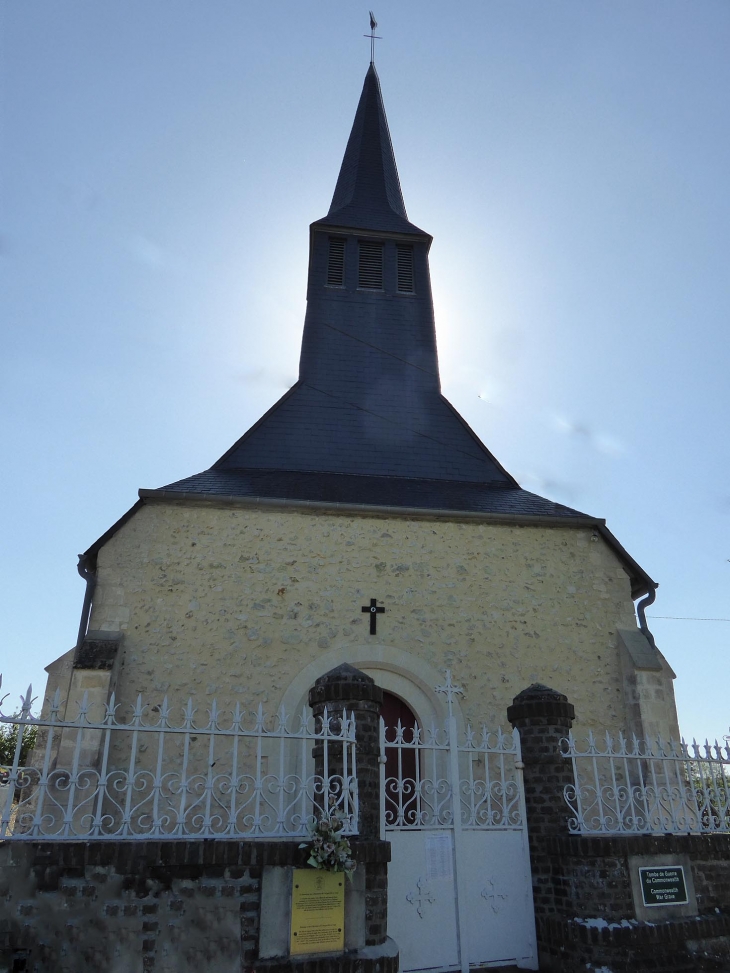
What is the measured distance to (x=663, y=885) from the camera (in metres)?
5.36

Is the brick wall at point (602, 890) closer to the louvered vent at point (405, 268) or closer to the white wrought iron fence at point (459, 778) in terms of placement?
the white wrought iron fence at point (459, 778)

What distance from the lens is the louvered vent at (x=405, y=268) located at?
543 inches

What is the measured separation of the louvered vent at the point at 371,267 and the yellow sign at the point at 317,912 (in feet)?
36.8

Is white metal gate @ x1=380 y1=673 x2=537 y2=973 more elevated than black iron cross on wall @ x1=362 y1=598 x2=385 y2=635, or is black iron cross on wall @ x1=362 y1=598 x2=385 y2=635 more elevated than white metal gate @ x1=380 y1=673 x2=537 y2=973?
black iron cross on wall @ x1=362 y1=598 x2=385 y2=635

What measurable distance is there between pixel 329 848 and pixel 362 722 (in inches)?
36.3

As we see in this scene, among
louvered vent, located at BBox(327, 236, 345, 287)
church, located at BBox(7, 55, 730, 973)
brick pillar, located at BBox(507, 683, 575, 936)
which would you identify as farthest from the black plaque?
louvered vent, located at BBox(327, 236, 345, 287)

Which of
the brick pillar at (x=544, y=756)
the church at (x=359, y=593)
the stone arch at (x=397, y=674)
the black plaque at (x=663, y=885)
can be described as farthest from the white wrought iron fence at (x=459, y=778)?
the black plaque at (x=663, y=885)

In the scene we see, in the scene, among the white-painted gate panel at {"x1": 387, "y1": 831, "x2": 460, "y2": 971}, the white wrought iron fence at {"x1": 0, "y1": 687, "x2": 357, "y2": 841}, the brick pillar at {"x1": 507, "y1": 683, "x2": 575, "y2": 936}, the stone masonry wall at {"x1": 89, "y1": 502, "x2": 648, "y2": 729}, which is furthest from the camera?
the stone masonry wall at {"x1": 89, "y1": 502, "x2": 648, "y2": 729}

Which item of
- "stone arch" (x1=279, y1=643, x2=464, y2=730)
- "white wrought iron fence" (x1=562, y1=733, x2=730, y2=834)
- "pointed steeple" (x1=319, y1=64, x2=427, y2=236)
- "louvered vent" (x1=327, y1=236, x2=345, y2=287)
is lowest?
"white wrought iron fence" (x1=562, y1=733, x2=730, y2=834)

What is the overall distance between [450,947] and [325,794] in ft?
5.72

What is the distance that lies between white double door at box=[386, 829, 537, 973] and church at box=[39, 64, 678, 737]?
9.04ft

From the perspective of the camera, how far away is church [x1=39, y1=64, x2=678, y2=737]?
816 cm

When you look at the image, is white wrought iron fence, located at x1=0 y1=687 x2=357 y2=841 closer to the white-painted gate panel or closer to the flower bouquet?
the flower bouquet

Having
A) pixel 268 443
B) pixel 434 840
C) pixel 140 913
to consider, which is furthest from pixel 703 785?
pixel 268 443
